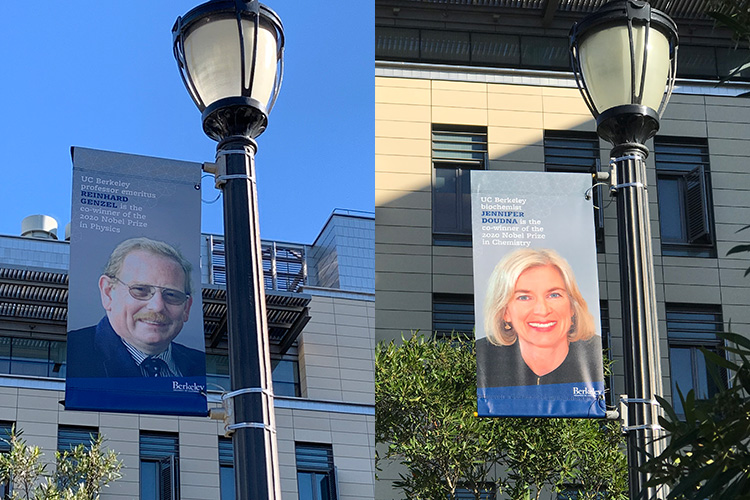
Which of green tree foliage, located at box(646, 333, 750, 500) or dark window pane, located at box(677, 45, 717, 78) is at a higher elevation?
dark window pane, located at box(677, 45, 717, 78)

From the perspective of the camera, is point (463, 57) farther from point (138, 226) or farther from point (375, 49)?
point (138, 226)

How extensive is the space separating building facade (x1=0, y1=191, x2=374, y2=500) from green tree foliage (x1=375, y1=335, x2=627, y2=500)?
13.8 meters

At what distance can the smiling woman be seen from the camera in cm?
895

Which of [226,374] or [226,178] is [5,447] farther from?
[226,178]

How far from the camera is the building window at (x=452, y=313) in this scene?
73.1 feet

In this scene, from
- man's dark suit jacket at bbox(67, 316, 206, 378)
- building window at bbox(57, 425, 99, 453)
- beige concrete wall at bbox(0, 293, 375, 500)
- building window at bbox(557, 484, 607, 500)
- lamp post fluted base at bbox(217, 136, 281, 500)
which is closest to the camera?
lamp post fluted base at bbox(217, 136, 281, 500)

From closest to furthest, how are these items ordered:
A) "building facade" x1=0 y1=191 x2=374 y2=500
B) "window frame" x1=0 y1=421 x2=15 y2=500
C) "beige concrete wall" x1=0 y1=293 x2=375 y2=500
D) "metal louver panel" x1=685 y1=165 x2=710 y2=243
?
1. "metal louver panel" x1=685 y1=165 x2=710 y2=243
2. "window frame" x1=0 y1=421 x2=15 y2=500
3. "beige concrete wall" x1=0 y1=293 x2=375 y2=500
4. "building facade" x1=0 y1=191 x2=374 y2=500

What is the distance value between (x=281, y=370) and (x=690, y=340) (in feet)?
56.1

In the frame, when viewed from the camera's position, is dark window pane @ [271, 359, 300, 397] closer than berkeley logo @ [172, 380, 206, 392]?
No

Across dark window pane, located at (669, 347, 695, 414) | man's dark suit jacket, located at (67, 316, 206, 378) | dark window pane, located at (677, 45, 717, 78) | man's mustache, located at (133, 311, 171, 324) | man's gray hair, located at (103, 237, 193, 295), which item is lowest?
man's dark suit jacket, located at (67, 316, 206, 378)

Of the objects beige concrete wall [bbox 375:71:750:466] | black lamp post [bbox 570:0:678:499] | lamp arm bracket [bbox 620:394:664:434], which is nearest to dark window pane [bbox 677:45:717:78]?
beige concrete wall [bbox 375:71:750:466]

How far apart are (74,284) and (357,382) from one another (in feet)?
97.1

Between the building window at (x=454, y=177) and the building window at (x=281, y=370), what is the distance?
44.4 feet

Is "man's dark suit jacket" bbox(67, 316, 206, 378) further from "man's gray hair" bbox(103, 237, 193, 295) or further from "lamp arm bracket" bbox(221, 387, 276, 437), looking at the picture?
"lamp arm bracket" bbox(221, 387, 276, 437)
